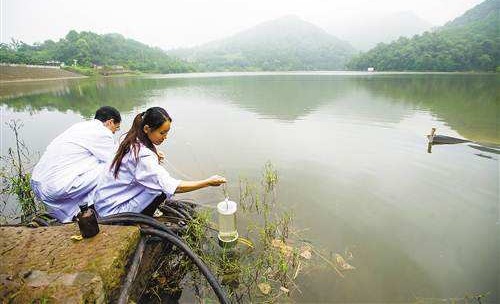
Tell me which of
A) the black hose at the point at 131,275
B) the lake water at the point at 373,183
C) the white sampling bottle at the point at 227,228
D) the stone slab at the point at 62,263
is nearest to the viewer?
the stone slab at the point at 62,263

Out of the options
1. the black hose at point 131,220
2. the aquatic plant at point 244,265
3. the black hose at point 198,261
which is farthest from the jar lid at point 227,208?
the black hose at point 198,261

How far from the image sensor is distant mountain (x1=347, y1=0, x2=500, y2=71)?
6544cm

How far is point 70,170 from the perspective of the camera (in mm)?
3133

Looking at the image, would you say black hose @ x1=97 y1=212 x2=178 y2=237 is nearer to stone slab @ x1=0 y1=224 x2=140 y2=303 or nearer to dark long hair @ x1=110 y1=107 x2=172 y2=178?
stone slab @ x1=0 y1=224 x2=140 y2=303

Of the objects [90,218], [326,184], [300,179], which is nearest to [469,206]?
[326,184]

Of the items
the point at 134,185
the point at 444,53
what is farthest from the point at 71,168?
the point at 444,53

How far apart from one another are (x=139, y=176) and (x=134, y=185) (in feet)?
0.79

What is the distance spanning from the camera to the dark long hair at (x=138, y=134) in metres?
2.57

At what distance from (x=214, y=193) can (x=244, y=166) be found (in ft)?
5.75

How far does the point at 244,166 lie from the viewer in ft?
24.2

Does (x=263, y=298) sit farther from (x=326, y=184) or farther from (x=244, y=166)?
(x=244, y=166)

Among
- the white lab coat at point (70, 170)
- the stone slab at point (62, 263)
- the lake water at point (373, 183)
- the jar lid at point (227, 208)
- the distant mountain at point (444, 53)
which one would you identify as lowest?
the lake water at point (373, 183)

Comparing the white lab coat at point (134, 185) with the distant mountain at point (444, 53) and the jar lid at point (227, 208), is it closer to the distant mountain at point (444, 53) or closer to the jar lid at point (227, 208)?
the jar lid at point (227, 208)

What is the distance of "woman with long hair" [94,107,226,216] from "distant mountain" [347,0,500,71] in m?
79.3
